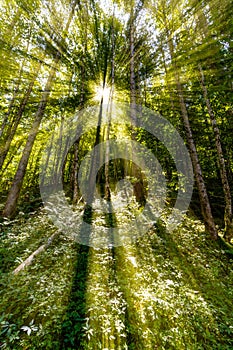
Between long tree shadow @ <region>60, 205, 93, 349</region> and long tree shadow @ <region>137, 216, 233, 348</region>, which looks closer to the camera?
long tree shadow @ <region>60, 205, 93, 349</region>

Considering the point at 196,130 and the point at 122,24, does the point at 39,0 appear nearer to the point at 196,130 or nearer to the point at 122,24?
the point at 122,24

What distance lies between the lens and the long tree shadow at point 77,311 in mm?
2756

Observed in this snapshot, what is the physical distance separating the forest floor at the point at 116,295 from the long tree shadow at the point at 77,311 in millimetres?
15

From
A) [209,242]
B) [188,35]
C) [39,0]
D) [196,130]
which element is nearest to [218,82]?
[188,35]

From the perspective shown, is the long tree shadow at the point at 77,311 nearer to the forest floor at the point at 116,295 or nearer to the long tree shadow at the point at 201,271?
the forest floor at the point at 116,295

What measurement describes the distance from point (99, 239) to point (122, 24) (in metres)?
9.07

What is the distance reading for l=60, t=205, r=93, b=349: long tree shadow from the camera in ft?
9.04

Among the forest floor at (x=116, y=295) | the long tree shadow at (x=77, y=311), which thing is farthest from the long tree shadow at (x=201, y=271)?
the long tree shadow at (x=77, y=311)

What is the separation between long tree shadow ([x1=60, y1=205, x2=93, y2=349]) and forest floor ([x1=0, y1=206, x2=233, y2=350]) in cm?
1

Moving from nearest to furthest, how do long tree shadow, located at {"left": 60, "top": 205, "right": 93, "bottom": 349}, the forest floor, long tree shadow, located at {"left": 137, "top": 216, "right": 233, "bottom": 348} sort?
long tree shadow, located at {"left": 60, "top": 205, "right": 93, "bottom": 349} → the forest floor → long tree shadow, located at {"left": 137, "top": 216, "right": 233, "bottom": 348}

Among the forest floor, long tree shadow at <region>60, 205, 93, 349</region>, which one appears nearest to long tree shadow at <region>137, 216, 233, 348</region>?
the forest floor

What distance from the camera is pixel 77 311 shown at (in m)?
3.26

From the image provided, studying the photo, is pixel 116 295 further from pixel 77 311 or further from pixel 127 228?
pixel 127 228

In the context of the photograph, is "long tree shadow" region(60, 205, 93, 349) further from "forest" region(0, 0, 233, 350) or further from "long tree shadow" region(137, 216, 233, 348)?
"long tree shadow" region(137, 216, 233, 348)
